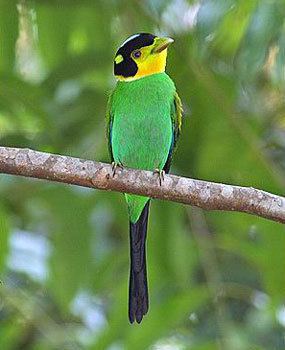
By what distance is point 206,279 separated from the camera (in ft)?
7.93

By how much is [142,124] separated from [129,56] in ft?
0.61

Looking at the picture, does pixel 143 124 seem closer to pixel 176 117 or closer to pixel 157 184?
pixel 176 117

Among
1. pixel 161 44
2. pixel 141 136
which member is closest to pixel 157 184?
pixel 141 136

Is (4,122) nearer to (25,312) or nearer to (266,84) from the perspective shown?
(25,312)

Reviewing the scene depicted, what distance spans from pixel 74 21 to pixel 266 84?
2.40 ft

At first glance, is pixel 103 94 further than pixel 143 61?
Yes

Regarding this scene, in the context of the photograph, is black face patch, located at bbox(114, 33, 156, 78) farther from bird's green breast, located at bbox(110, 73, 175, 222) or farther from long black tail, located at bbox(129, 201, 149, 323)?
long black tail, located at bbox(129, 201, 149, 323)

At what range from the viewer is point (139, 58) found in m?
2.27

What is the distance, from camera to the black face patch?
224 cm

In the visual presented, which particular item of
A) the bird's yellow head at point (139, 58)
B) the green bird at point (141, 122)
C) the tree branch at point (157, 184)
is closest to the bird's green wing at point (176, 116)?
the green bird at point (141, 122)

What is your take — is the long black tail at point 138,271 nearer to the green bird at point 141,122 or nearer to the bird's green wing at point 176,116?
the green bird at point 141,122

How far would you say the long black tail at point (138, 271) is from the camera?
2.13 meters

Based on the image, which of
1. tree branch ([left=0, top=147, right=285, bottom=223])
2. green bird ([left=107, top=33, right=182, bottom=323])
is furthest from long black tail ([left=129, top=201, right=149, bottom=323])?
tree branch ([left=0, top=147, right=285, bottom=223])

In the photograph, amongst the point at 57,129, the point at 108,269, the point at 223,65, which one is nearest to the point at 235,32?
the point at 223,65
